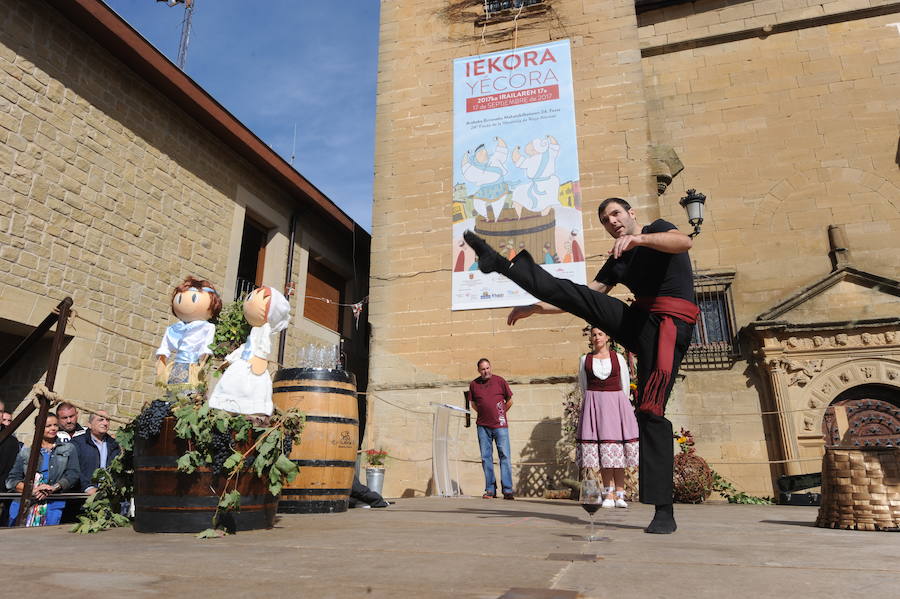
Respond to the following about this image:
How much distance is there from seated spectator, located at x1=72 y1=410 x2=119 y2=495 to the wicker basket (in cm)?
562

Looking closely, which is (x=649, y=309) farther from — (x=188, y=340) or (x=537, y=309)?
(x=188, y=340)

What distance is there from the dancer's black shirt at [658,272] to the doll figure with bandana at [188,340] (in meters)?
2.53

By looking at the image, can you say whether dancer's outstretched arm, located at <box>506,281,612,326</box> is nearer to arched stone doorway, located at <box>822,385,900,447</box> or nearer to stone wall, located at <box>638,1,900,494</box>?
stone wall, located at <box>638,1,900,494</box>

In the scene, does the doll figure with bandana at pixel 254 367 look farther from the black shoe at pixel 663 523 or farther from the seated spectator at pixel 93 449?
the seated spectator at pixel 93 449

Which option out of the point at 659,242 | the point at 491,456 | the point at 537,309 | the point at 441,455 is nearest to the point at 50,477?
the point at 441,455

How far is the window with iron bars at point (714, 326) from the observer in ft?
33.1

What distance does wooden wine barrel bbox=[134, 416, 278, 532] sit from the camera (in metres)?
2.88

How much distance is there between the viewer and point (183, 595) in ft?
4.28

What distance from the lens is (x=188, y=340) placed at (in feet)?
11.7

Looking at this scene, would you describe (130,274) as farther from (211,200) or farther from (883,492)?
(883,492)

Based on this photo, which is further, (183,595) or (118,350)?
(118,350)

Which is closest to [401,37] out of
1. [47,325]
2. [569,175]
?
[569,175]

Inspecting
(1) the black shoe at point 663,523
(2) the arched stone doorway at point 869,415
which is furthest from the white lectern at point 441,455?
(2) the arched stone doorway at point 869,415

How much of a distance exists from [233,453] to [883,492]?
3.43 m
